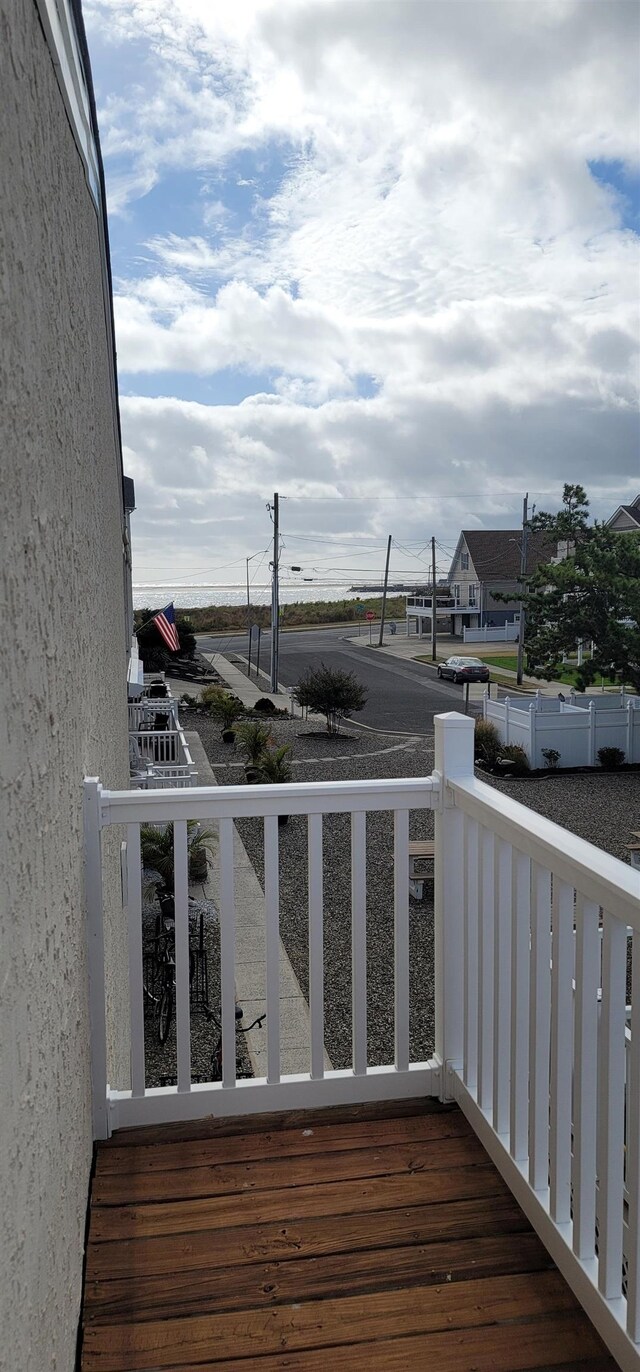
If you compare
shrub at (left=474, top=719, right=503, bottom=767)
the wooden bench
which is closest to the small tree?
shrub at (left=474, top=719, right=503, bottom=767)

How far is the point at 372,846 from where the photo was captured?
12.5 m

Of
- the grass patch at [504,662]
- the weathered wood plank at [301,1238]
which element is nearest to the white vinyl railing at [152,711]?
the weathered wood plank at [301,1238]

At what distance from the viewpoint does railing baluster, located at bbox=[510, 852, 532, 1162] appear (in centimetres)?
179

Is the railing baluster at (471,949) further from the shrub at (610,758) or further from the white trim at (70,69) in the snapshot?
the shrub at (610,758)

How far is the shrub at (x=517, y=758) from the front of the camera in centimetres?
1831

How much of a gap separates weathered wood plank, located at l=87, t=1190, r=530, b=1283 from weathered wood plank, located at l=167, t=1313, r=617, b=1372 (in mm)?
222

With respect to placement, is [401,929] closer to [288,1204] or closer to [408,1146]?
[408,1146]

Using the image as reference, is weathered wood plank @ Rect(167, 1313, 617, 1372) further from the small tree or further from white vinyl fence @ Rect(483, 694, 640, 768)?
the small tree

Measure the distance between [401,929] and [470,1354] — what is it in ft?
3.02

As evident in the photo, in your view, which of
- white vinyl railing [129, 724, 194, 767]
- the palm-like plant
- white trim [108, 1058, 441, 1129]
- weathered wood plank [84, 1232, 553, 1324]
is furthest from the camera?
white vinyl railing [129, 724, 194, 767]

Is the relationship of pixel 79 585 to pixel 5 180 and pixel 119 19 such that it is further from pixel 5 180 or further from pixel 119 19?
pixel 119 19

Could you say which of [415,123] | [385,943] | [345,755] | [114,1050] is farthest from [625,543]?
[114,1050]

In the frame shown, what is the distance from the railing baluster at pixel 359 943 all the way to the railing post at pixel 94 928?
0.59 meters

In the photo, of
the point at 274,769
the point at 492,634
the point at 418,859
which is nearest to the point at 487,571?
the point at 492,634
